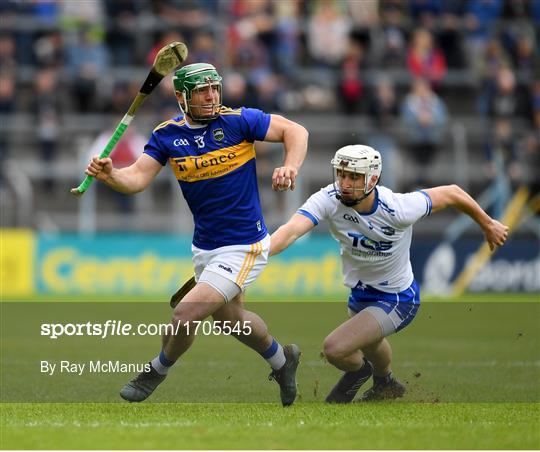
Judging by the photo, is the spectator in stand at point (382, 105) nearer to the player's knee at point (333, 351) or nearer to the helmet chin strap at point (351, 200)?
the helmet chin strap at point (351, 200)

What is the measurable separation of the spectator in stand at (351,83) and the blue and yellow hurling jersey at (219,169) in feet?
46.0

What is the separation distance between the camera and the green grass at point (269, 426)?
7180mm

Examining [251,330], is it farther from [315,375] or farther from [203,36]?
[203,36]

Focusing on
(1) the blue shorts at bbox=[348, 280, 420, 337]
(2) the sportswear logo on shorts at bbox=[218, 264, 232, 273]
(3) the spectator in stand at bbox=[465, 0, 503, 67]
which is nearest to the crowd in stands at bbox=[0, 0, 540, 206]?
(3) the spectator in stand at bbox=[465, 0, 503, 67]

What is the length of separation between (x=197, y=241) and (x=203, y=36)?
13169 mm

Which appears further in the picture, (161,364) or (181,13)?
(181,13)

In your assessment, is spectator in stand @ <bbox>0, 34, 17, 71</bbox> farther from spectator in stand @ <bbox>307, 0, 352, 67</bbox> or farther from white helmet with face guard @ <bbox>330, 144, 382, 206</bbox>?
white helmet with face guard @ <bbox>330, 144, 382, 206</bbox>

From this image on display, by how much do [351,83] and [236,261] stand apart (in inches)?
570

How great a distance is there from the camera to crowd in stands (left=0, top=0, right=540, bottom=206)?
21.8 metres

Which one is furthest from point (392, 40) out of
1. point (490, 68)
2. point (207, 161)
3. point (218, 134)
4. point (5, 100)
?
point (207, 161)

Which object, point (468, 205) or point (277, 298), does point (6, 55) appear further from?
point (468, 205)

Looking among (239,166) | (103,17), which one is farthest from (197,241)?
(103,17)

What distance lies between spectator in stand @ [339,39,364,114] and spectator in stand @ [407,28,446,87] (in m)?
1.17

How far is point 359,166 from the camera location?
8914 mm
